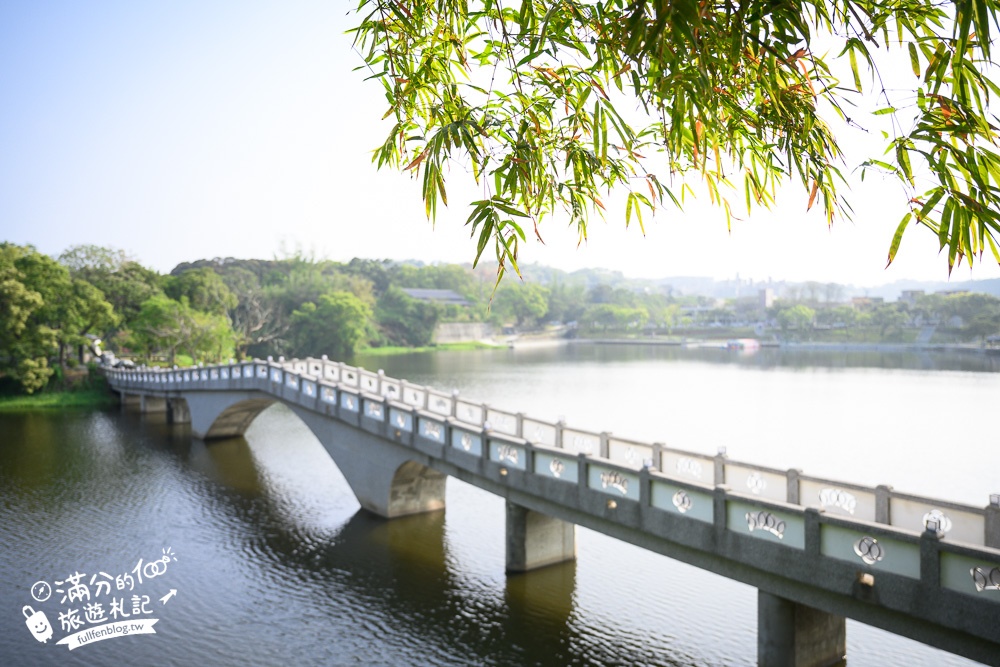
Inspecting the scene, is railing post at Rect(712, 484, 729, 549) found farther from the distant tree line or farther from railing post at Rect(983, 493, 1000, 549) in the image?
the distant tree line

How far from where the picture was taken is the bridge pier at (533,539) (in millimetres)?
12477

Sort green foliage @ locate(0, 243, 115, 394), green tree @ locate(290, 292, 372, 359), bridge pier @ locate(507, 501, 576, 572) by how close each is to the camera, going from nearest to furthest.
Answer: bridge pier @ locate(507, 501, 576, 572) → green foliage @ locate(0, 243, 115, 394) → green tree @ locate(290, 292, 372, 359)

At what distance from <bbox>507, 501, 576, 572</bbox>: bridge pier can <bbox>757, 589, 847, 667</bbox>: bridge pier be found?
473 centimetres

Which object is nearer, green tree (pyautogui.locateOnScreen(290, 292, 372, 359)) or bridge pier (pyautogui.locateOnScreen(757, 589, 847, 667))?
bridge pier (pyautogui.locateOnScreen(757, 589, 847, 667))

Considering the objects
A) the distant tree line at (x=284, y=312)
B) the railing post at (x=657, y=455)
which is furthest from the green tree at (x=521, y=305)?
the railing post at (x=657, y=455)

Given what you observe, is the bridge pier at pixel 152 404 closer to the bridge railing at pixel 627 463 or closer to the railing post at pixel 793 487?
the bridge railing at pixel 627 463

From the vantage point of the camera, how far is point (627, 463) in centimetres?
1028

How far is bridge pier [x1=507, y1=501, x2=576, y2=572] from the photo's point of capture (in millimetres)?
12477

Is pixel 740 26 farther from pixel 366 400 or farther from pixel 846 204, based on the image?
pixel 366 400

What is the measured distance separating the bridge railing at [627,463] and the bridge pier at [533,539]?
1.16 meters

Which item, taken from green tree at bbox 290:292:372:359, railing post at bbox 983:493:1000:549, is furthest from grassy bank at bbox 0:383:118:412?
railing post at bbox 983:493:1000:549

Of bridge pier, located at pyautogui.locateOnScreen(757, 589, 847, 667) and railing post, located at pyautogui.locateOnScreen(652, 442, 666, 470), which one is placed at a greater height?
railing post, located at pyautogui.locateOnScreen(652, 442, 666, 470)

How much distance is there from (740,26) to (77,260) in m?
51.7

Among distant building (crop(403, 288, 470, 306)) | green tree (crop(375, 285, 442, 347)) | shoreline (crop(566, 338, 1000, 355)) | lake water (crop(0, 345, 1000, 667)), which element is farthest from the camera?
distant building (crop(403, 288, 470, 306))
